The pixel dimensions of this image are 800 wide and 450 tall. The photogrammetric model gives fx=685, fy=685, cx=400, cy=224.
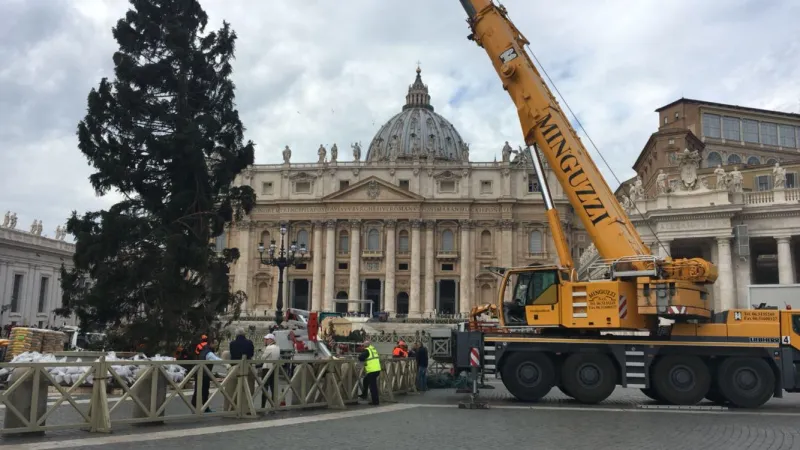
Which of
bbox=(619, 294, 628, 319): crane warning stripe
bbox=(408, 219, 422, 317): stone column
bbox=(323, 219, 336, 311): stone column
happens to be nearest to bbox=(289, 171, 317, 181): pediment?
bbox=(323, 219, 336, 311): stone column

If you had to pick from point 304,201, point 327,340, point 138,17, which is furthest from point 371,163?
point 138,17

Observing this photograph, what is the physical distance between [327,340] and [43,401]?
72.5 feet

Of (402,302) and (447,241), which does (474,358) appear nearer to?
(447,241)

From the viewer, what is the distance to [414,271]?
73.4m

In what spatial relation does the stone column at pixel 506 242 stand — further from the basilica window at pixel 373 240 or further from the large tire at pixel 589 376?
the large tire at pixel 589 376

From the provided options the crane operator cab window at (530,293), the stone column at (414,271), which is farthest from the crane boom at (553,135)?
the stone column at (414,271)

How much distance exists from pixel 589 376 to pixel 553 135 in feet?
19.6

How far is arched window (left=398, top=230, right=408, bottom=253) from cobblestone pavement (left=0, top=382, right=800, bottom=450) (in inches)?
2358

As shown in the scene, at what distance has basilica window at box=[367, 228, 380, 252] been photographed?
248 feet

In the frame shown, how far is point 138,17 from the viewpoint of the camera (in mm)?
23078

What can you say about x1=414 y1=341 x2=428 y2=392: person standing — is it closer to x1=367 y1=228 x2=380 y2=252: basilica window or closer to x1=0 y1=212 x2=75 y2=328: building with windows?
x1=0 y1=212 x2=75 y2=328: building with windows

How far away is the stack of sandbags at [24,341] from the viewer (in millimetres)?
21064

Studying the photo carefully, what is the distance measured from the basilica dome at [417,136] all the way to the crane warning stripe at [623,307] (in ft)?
269

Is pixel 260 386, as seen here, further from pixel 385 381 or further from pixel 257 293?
pixel 257 293
